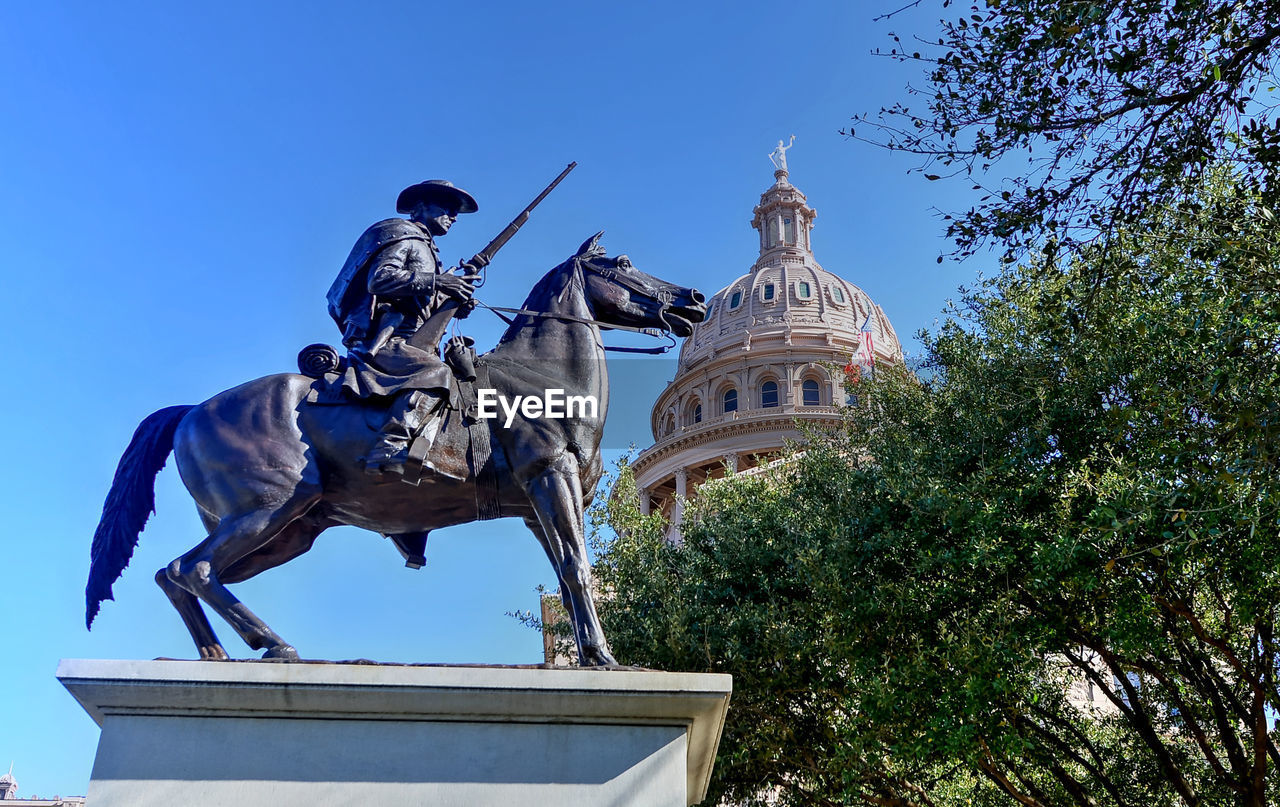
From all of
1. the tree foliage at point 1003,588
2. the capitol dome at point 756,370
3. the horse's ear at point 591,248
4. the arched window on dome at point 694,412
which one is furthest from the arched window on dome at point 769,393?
the horse's ear at point 591,248

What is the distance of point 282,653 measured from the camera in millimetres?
6777

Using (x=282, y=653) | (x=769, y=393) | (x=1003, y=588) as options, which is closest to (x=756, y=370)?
(x=769, y=393)

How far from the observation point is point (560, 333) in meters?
8.27

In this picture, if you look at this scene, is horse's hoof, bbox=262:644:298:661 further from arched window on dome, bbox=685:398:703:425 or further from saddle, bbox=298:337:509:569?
arched window on dome, bbox=685:398:703:425

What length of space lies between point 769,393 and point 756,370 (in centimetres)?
180

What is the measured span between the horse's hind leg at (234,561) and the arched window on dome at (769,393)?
71.5 meters

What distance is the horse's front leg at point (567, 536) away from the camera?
725cm

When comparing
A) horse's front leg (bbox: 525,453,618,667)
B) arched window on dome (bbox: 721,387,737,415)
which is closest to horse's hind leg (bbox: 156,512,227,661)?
horse's front leg (bbox: 525,453,618,667)

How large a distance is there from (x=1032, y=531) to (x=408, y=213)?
10.1 m

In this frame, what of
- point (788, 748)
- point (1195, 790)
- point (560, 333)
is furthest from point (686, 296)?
point (1195, 790)

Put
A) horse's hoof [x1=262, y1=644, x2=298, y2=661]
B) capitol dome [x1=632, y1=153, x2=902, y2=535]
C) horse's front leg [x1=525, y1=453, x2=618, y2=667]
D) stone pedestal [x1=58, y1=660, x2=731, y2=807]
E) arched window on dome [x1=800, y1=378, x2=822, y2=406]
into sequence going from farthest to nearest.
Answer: arched window on dome [x1=800, y1=378, x2=822, y2=406] → capitol dome [x1=632, y1=153, x2=902, y2=535] → horse's front leg [x1=525, y1=453, x2=618, y2=667] → horse's hoof [x1=262, y1=644, x2=298, y2=661] → stone pedestal [x1=58, y1=660, x2=731, y2=807]

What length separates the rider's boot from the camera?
7.29 meters

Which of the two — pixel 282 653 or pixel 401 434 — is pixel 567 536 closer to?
pixel 401 434

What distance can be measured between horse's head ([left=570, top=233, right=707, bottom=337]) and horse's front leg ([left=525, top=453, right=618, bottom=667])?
4.62ft
